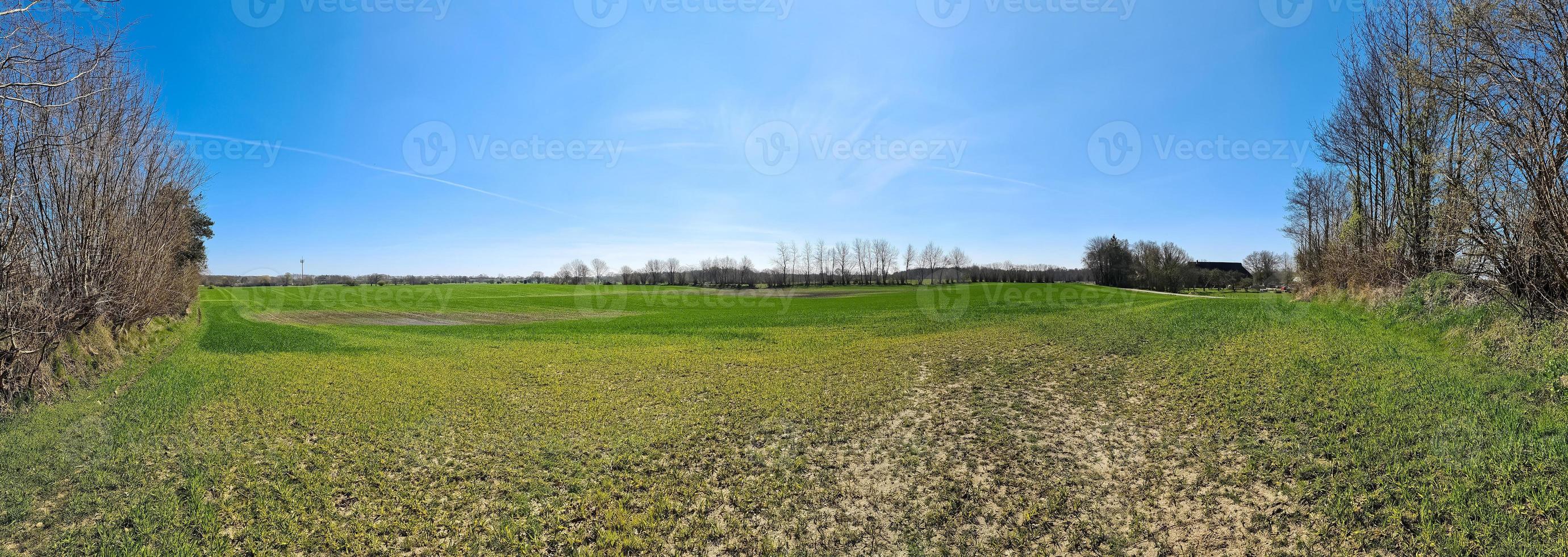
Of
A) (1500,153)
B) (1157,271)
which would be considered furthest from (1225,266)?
(1500,153)

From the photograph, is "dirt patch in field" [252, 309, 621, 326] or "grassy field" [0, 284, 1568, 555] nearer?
"grassy field" [0, 284, 1568, 555]

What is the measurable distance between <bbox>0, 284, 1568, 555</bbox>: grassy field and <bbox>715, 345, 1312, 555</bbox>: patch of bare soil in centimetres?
3

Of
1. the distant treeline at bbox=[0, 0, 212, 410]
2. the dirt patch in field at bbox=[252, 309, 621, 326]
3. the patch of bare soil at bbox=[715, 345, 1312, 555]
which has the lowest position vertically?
the patch of bare soil at bbox=[715, 345, 1312, 555]

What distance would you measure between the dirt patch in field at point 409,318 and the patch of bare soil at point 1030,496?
28599 millimetres

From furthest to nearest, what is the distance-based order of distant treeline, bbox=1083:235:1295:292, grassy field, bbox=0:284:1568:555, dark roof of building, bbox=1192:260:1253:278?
1. dark roof of building, bbox=1192:260:1253:278
2. distant treeline, bbox=1083:235:1295:292
3. grassy field, bbox=0:284:1568:555

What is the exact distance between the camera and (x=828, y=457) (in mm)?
6770

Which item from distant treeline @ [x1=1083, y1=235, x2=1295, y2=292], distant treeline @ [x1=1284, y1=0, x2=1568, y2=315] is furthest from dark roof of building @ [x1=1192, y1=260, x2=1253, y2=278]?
distant treeline @ [x1=1284, y1=0, x2=1568, y2=315]

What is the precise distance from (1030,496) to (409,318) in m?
39.7

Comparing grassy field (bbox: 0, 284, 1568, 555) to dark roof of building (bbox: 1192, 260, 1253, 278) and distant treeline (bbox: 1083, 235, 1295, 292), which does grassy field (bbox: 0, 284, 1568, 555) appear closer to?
distant treeline (bbox: 1083, 235, 1295, 292)

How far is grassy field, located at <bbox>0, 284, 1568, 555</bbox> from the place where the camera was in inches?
183

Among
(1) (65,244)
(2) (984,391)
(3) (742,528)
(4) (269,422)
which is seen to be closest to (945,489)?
(3) (742,528)

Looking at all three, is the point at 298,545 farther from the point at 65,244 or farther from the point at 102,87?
the point at 102,87

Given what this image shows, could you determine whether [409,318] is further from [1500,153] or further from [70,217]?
[1500,153]

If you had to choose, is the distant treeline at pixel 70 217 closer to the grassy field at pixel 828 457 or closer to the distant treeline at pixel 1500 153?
the grassy field at pixel 828 457
